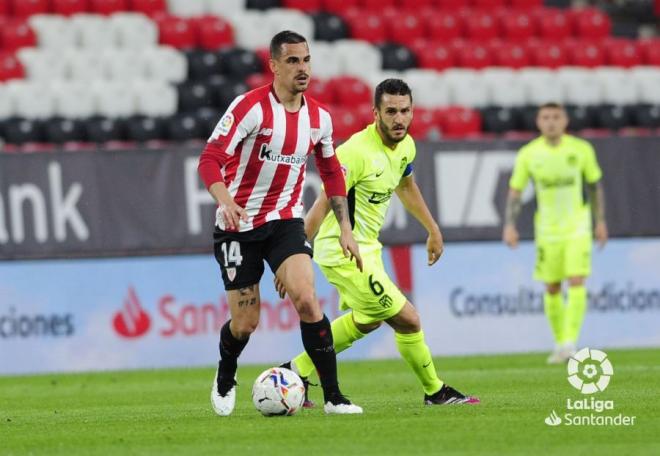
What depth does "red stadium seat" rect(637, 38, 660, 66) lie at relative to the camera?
21500 millimetres

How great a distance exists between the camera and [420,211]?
369 inches

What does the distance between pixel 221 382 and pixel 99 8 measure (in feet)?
38.5

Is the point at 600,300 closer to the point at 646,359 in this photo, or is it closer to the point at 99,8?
the point at 646,359

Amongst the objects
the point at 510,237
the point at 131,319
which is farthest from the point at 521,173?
the point at 131,319

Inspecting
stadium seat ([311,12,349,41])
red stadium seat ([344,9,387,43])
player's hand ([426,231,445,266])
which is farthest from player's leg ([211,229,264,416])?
red stadium seat ([344,9,387,43])

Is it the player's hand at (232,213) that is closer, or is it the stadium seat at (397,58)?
the player's hand at (232,213)

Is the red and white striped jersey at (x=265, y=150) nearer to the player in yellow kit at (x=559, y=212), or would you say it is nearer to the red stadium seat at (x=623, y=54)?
the player in yellow kit at (x=559, y=212)

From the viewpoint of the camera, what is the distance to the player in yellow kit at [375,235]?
29.2 ft

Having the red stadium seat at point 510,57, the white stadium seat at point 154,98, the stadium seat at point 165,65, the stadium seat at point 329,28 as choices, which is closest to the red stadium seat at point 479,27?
the red stadium seat at point 510,57

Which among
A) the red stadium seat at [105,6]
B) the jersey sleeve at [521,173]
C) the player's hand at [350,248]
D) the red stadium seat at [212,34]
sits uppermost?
the red stadium seat at [105,6]

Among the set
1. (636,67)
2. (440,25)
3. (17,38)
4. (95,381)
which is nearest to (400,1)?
(440,25)

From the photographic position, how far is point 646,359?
13.8 metres

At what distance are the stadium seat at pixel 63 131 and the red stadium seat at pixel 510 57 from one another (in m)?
6.68

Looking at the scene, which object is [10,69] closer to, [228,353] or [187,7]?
[187,7]
